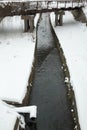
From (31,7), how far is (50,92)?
1074 centimetres

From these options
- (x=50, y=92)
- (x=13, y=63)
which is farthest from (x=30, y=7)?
(x=50, y=92)

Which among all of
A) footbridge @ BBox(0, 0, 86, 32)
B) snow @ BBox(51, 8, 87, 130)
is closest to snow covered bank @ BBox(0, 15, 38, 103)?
footbridge @ BBox(0, 0, 86, 32)

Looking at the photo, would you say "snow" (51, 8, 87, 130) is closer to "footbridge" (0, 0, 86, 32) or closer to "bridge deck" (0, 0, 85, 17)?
"footbridge" (0, 0, 86, 32)

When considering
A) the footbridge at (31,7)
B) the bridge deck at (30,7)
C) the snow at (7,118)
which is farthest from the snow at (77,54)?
the snow at (7,118)

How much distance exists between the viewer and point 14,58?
21.0m

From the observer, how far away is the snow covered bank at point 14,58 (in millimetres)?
16469

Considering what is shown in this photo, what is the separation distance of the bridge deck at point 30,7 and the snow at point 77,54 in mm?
1687

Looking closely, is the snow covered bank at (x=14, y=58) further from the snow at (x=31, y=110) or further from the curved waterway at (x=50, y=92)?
the snow at (x=31, y=110)

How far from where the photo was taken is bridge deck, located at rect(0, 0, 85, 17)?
25641 millimetres

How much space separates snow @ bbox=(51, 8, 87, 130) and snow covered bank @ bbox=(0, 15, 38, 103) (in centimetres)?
238

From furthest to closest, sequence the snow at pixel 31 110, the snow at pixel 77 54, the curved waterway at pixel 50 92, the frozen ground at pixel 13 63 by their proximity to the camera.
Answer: the snow at pixel 77 54 < the curved waterway at pixel 50 92 < the frozen ground at pixel 13 63 < the snow at pixel 31 110

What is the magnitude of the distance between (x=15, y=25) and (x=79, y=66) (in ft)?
35.3

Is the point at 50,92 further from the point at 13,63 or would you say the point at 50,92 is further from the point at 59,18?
the point at 59,18

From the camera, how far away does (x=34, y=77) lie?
19.5 metres
